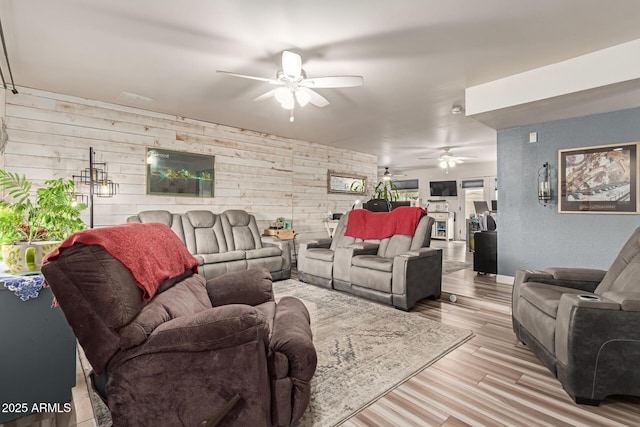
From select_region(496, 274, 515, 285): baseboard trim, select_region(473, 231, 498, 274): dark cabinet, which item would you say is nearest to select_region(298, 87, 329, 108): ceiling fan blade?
select_region(473, 231, 498, 274): dark cabinet

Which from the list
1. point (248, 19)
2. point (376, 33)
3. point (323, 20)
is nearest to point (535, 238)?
point (376, 33)

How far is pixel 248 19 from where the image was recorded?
2.34 m

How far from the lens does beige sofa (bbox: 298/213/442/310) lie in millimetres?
3318

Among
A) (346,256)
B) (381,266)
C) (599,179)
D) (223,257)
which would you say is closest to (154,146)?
(223,257)

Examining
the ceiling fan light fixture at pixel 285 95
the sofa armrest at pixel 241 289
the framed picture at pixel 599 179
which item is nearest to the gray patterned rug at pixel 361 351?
the sofa armrest at pixel 241 289

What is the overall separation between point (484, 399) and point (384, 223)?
2.65 meters

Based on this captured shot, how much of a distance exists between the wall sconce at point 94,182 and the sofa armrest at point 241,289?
2713 mm

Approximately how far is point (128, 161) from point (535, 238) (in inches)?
228

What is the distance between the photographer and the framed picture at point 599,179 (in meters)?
3.56

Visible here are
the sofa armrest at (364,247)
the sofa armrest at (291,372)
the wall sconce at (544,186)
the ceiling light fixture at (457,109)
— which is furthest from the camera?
the ceiling light fixture at (457,109)

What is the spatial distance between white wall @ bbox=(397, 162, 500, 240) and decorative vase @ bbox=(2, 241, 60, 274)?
10265 millimetres

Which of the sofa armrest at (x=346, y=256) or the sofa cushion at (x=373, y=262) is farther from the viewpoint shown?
the sofa armrest at (x=346, y=256)

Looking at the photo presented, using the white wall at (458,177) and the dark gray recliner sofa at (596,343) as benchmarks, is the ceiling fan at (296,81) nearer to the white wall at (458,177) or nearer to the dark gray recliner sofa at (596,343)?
the dark gray recliner sofa at (596,343)

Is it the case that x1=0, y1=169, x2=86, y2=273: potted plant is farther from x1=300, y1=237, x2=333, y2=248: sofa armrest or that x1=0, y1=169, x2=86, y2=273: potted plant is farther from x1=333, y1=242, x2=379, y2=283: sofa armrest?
x1=300, y1=237, x2=333, y2=248: sofa armrest
